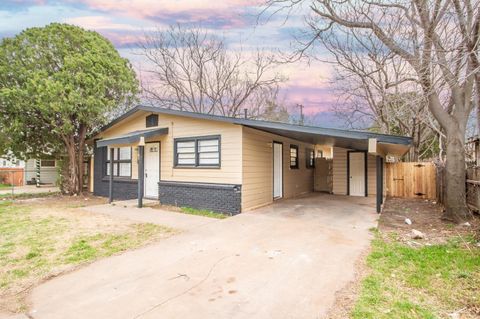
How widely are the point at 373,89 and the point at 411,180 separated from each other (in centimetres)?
615

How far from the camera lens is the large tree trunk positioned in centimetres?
689

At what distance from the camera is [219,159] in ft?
28.0

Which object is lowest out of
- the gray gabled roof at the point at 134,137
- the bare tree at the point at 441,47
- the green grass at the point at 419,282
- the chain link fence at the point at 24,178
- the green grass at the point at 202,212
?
the green grass at the point at 419,282

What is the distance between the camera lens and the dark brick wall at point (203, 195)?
8102mm

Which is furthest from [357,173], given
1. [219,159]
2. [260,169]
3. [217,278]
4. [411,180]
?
[217,278]

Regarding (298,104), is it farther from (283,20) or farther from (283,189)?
(283,20)

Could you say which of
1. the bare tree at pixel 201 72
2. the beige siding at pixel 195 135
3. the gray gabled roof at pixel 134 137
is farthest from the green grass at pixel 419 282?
the bare tree at pixel 201 72

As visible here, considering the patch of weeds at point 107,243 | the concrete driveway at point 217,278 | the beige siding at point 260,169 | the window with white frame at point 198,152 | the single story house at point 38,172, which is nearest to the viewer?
the concrete driveway at point 217,278

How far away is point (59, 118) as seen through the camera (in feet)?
38.2

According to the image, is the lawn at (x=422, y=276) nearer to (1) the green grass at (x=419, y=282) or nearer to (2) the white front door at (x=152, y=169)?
(1) the green grass at (x=419, y=282)

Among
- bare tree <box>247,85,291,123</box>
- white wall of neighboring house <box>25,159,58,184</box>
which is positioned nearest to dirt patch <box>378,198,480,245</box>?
bare tree <box>247,85,291,123</box>

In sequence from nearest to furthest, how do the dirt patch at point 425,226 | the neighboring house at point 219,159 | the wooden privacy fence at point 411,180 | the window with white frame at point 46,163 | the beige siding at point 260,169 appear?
the dirt patch at point 425,226 → the neighboring house at point 219,159 → the beige siding at point 260,169 → the wooden privacy fence at point 411,180 → the window with white frame at point 46,163

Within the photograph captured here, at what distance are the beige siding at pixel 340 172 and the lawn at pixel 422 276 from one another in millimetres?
6835

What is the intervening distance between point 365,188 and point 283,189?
409 centimetres
